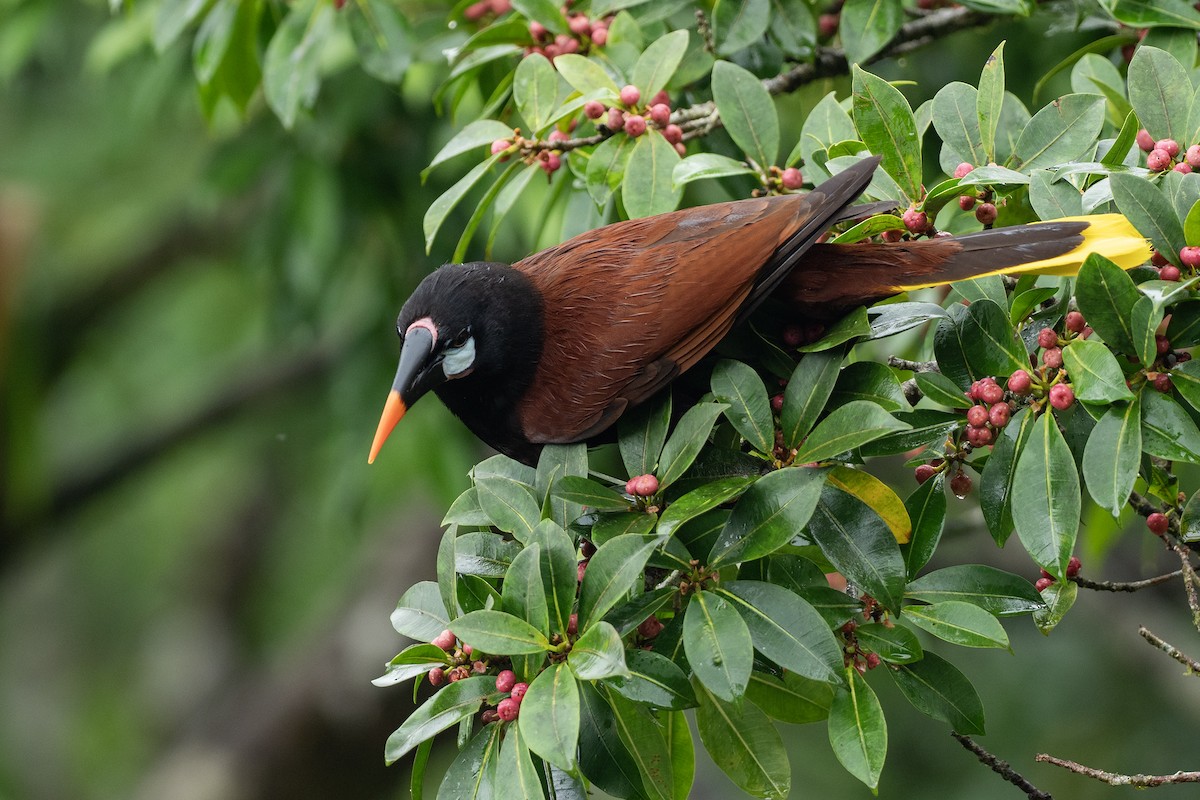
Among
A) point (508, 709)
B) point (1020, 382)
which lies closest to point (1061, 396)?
point (1020, 382)

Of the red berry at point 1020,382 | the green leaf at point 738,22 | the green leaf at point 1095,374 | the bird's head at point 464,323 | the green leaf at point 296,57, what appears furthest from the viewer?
the green leaf at point 296,57

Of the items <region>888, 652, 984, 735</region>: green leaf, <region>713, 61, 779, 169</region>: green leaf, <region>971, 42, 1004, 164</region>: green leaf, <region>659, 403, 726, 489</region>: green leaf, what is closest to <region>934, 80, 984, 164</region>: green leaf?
<region>971, 42, 1004, 164</region>: green leaf

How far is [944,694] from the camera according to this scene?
159 cm

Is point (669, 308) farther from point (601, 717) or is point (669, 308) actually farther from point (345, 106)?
point (345, 106)

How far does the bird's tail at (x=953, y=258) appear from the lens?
1.66 metres

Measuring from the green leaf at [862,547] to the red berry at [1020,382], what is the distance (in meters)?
0.24

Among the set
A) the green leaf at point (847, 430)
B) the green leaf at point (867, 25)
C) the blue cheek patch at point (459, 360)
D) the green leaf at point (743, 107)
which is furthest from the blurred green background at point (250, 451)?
the green leaf at point (847, 430)

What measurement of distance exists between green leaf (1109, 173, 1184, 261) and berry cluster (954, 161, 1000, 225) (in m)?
0.32

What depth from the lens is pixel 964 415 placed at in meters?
1.63

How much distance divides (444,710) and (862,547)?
A: 55 centimetres

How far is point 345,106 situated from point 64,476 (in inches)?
104

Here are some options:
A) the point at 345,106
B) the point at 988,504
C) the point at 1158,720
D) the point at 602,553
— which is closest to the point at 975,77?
the point at 345,106

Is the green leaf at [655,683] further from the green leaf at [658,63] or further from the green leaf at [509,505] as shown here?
the green leaf at [658,63]

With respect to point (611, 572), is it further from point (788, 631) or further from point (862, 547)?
point (862, 547)
